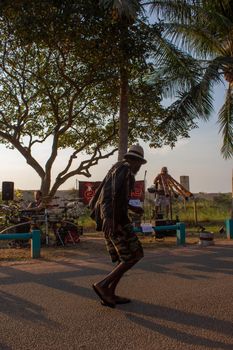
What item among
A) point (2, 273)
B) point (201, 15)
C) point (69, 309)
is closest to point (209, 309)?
point (69, 309)

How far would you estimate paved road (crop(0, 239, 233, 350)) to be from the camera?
4391 mm

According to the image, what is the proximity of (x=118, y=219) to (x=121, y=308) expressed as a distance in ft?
3.33

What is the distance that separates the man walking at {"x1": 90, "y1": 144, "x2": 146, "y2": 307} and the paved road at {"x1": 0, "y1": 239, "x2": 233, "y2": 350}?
258 millimetres

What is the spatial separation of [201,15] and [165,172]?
16.9 feet

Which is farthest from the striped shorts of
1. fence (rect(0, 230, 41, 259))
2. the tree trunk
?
the tree trunk

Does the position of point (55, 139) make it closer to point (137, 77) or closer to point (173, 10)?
point (137, 77)

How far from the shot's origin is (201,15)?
49.4ft

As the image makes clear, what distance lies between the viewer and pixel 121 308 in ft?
18.0

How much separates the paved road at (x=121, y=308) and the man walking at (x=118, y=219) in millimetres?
258

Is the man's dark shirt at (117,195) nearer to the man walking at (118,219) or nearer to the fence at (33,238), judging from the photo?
the man walking at (118,219)

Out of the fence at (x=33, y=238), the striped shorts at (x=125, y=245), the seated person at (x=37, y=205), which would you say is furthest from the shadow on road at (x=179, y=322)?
the seated person at (x=37, y=205)

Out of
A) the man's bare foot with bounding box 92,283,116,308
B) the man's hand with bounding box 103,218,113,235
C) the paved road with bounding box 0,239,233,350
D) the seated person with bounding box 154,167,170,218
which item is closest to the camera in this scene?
the paved road with bounding box 0,239,233,350

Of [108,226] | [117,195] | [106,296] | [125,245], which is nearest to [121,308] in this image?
[106,296]

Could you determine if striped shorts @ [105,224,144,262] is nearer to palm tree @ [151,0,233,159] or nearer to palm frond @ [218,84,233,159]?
palm tree @ [151,0,233,159]
